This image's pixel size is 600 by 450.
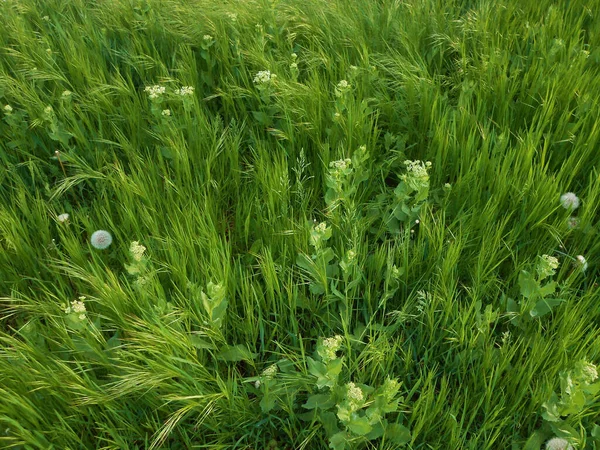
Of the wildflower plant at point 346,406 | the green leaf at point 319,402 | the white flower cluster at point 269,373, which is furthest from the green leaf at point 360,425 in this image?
the white flower cluster at point 269,373

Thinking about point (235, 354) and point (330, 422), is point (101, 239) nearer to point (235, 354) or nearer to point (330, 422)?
point (235, 354)

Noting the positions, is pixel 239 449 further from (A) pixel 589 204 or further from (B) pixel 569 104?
(B) pixel 569 104

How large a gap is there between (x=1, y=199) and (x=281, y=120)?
1.07m

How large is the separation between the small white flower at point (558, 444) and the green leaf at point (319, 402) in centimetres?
51

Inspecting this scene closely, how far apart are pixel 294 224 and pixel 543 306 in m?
0.75

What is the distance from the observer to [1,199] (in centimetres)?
190

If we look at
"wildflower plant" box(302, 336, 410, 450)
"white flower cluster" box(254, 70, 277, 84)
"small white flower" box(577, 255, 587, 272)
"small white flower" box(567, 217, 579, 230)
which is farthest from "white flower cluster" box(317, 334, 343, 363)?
"white flower cluster" box(254, 70, 277, 84)

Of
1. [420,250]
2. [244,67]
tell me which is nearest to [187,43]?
[244,67]

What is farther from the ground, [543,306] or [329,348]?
→ [329,348]

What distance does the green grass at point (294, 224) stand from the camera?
52.3 inches

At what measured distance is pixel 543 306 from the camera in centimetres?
142

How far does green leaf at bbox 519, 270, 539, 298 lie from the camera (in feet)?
4.54

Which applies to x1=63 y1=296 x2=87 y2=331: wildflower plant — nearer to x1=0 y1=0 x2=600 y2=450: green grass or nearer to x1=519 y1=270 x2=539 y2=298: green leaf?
x1=0 y1=0 x2=600 y2=450: green grass

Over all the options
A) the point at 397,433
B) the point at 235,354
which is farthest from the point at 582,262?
the point at 235,354
